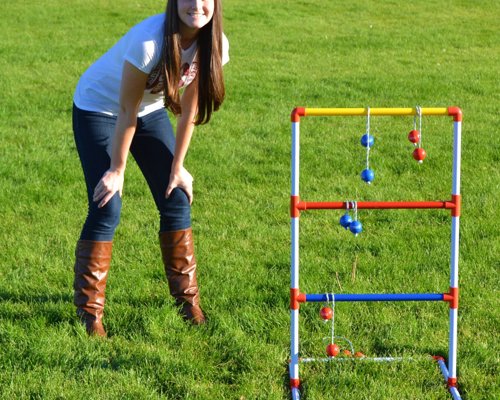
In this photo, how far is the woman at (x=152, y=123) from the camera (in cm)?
400

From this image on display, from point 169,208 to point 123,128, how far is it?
0.62 metres

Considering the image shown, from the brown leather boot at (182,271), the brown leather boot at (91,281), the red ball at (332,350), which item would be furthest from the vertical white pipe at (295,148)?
the brown leather boot at (91,281)

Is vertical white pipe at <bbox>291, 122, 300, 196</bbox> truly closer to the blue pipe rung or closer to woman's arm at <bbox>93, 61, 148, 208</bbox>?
the blue pipe rung

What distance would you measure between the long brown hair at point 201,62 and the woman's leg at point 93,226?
0.46 meters

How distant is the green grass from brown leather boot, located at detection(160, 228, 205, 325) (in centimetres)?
10

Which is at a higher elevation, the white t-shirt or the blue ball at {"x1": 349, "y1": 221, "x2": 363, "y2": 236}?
the white t-shirt

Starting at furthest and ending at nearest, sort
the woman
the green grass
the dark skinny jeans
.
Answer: the dark skinny jeans < the green grass < the woman

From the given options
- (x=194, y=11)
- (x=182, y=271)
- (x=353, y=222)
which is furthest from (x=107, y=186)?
(x=353, y=222)

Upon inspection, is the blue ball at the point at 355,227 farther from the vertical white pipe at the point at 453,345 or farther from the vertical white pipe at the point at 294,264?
the vertical white pipe at the point at 453,345

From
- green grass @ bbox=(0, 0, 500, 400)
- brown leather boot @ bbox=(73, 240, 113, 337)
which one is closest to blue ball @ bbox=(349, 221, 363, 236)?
green grass @ bbox=(0, 0, 500, 400)

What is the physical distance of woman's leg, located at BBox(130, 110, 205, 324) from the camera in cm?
451

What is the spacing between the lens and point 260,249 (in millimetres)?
5855

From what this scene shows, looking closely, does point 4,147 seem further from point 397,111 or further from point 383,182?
point 397,111

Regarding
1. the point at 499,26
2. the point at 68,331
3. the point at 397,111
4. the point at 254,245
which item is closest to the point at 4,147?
the point at 254,245
